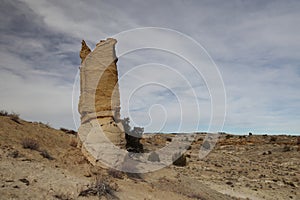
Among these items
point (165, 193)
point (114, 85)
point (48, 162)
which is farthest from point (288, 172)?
point (48, 162)

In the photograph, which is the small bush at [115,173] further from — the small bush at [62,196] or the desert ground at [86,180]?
the small bush at [62,196]

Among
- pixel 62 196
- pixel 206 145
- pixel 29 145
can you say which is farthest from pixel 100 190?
pixel 206 145

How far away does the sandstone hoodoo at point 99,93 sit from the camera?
1236cm

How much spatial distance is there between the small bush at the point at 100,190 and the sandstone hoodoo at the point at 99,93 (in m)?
2.74

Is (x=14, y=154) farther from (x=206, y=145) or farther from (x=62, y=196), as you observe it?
(x=206, y=145)

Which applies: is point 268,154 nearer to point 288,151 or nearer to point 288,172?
point 288,151

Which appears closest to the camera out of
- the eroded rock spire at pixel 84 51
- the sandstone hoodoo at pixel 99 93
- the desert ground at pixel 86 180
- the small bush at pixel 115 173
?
the desert ground at pixel 86 180

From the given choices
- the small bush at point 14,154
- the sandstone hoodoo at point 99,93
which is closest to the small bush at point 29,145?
the small bush at point 14,154

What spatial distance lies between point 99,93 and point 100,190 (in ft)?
15.7

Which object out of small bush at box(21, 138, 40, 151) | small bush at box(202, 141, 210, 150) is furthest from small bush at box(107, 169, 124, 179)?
small bush at box(202, 141, 210, 150)

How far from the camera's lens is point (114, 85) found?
42.3ft

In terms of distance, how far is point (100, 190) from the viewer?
29.8ft

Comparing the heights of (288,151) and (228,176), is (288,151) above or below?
above

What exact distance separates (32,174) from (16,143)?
149 inches
